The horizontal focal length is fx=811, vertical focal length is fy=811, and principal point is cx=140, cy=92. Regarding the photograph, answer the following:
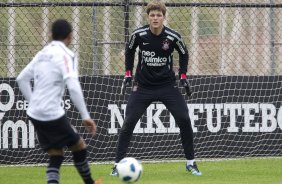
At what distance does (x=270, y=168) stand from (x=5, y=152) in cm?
409

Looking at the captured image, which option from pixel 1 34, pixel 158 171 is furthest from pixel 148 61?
pixel 1 34

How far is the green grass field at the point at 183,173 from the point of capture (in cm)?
1038

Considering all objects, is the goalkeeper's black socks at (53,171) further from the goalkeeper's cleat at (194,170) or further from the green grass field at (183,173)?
the goalkeeper's cleat at (194,170)

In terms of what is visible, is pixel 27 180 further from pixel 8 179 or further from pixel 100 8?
pixel 100 8

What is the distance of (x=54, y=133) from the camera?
8.06 m

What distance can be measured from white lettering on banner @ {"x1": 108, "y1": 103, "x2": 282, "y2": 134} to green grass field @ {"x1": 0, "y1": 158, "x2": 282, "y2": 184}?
0.61m

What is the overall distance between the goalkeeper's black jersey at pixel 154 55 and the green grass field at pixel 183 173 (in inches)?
51.6

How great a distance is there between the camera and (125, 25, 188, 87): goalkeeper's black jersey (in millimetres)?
10750

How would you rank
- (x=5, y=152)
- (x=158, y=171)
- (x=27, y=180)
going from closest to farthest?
1. (x=27, y=180)
2. (x=158, y=171)
3. (x=5, y=152)

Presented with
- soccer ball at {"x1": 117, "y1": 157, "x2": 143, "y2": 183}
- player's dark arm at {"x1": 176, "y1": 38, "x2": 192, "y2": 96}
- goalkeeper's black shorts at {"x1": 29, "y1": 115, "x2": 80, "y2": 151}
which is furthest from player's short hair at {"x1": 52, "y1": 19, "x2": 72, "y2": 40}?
player's dark arm at {"x1": 176, "y1": 38, "x2": 192, "y2": 96}

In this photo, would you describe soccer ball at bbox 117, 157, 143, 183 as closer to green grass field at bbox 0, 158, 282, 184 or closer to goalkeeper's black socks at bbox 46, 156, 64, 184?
goalkeeper's black socks at bbox 46, 156, 64, 184

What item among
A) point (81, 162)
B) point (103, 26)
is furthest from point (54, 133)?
point (103, 26)

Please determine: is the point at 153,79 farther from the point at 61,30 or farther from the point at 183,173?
the point at 61,30

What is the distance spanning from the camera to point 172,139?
13109 millimetres
